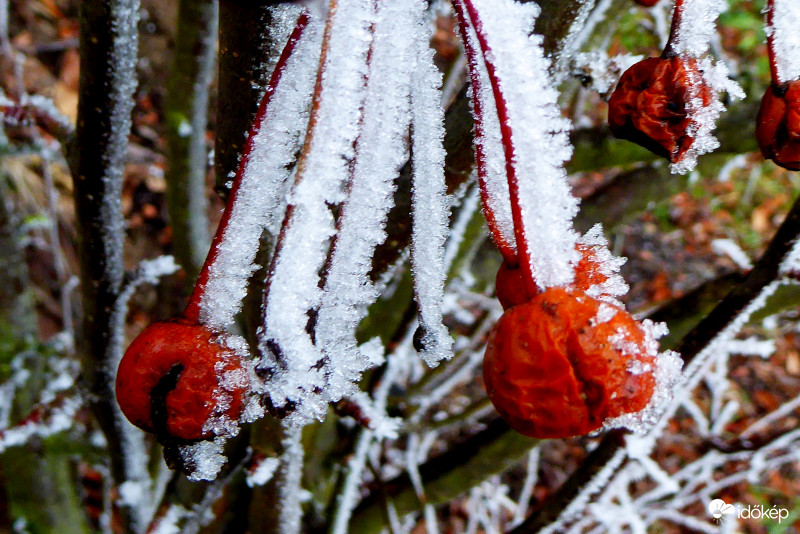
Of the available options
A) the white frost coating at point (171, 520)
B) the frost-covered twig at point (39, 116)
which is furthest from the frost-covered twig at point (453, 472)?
the frost-covered twig at point (39, 116)

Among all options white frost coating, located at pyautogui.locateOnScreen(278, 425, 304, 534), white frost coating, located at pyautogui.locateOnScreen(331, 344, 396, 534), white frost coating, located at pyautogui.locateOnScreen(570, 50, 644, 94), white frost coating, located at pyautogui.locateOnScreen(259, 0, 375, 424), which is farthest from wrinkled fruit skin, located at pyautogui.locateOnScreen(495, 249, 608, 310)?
white frost coating, located at pyautogui.locateOnScreen(331, 344, 396, 534)

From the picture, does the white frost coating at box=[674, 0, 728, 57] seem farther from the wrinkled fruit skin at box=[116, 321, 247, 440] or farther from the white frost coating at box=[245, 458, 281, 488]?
the white frost coating at box=[245, 458, 281, 488]

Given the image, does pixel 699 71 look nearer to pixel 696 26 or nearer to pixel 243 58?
pixel 696 26

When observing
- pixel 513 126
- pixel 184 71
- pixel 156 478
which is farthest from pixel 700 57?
pixel 156 478

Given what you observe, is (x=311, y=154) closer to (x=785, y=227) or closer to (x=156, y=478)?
(x=785, y=227)

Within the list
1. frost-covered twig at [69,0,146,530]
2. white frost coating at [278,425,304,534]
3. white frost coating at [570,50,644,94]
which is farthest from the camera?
white frost coating at [278,425,304,534]
